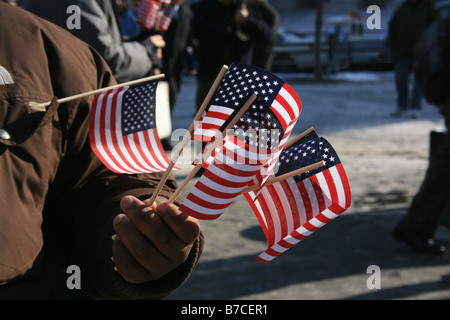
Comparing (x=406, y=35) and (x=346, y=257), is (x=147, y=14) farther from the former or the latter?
(x=406, y=35)

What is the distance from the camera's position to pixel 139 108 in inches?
62.2

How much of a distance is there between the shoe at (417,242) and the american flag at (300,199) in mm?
2815

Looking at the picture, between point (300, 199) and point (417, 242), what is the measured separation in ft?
9.37

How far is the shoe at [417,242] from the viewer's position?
4.04 m

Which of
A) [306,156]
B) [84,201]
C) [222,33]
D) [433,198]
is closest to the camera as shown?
[306,156]

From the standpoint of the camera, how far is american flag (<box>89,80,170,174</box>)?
155cm

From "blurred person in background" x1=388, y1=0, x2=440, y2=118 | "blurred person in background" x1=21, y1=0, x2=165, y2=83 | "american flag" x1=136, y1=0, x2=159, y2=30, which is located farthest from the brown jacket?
"blurred person in background" x1=388, y1=0, x2=440, y2=118

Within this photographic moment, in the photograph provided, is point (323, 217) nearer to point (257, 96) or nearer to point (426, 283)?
point (257, 96)

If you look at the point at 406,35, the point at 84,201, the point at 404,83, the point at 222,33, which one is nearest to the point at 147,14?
the point at 222,33

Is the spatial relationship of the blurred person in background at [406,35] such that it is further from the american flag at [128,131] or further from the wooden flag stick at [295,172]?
the wooden flag stick at [295,172]

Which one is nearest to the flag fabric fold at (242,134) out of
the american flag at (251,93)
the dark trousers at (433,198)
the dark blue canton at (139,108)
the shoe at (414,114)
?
the american flag at (251,93)

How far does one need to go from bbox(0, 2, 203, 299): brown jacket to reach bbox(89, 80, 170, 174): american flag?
0.09 meters

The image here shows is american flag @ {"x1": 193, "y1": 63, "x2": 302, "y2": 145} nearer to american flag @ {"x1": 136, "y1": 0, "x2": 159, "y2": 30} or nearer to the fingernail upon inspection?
the fingernail
